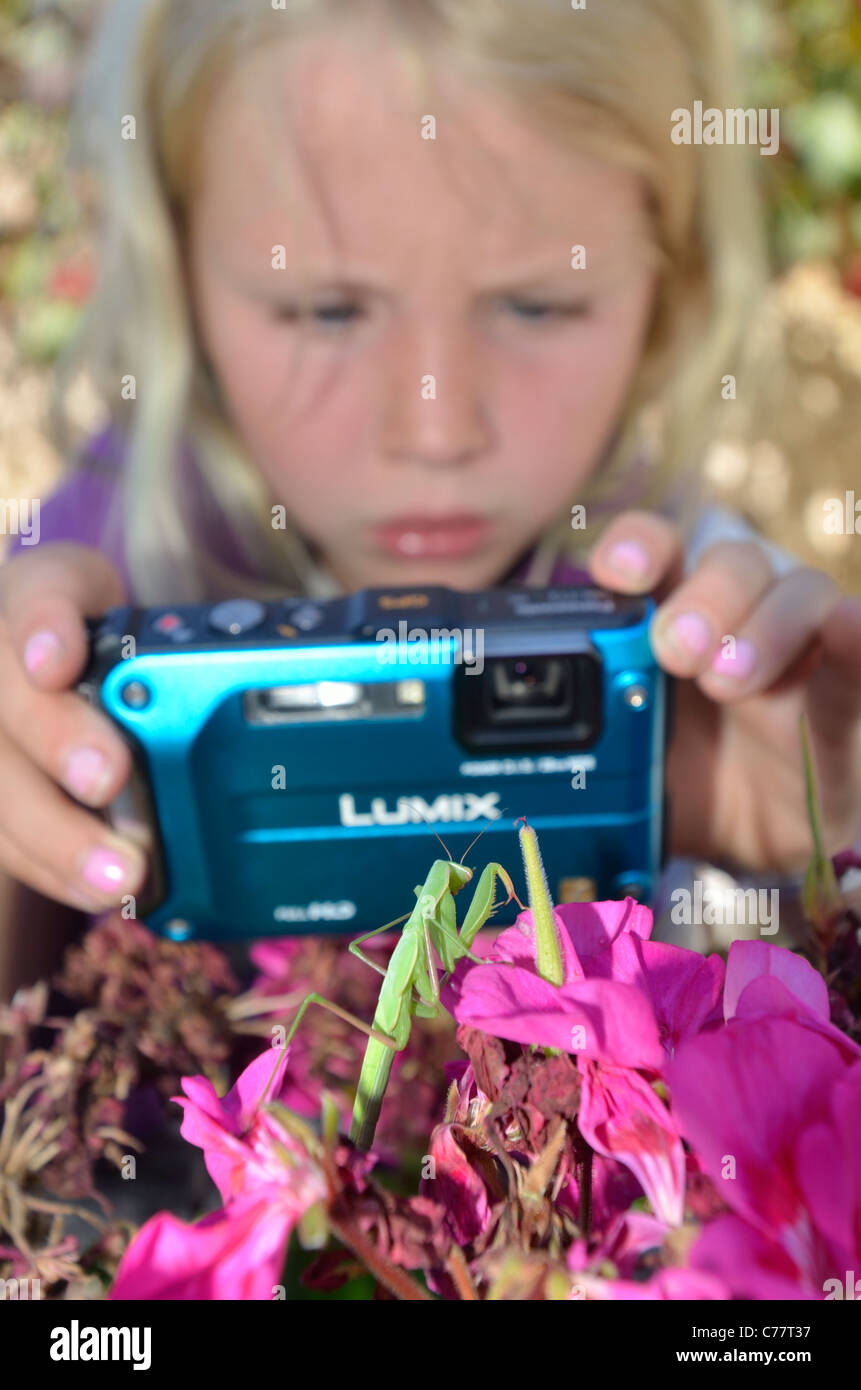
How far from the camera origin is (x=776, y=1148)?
183 millimetres

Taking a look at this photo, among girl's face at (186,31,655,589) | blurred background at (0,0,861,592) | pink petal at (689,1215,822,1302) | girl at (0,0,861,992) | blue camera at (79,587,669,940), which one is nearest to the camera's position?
pink petal at (689,1215,822,1302)

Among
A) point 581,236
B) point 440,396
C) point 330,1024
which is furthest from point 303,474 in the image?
point 330,1024

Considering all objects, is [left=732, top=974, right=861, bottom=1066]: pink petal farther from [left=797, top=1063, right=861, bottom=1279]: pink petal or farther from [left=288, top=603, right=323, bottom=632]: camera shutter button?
[left=288, top=603, right=323, bottom=632]: camera shutter button

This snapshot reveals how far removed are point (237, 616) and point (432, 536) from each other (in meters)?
0.40

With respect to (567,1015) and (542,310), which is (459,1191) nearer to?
(567,1015)

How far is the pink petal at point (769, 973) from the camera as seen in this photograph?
216 millimetres

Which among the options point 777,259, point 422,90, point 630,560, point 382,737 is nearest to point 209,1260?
point 382,737

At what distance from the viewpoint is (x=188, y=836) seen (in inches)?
20.9

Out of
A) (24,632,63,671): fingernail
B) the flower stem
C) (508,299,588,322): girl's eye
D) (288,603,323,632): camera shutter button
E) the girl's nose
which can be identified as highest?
(508,299,588,322): girl's eye

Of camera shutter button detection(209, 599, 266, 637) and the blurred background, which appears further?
the blurred background

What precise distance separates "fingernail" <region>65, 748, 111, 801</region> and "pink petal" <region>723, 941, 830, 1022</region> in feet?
1.19

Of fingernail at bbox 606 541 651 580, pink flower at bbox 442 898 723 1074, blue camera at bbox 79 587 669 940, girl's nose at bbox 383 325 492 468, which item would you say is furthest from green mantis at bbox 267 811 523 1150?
girl's nose at bbox 383 325 492 468

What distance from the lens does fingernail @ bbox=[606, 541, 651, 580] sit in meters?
0.59
